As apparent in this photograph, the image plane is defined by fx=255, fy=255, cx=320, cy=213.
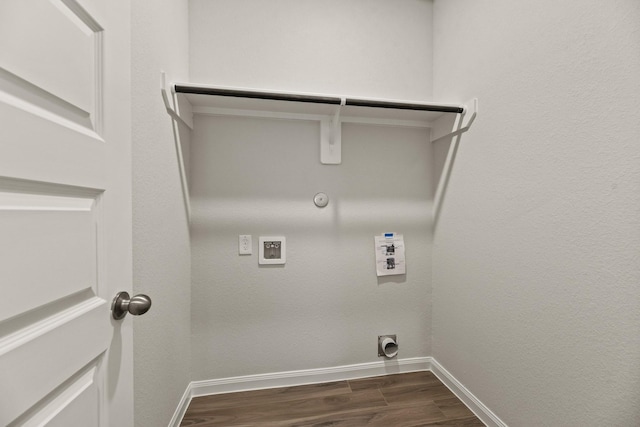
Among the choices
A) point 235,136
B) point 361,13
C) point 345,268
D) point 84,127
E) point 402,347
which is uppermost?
point 361,13

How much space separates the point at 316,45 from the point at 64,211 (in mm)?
1588

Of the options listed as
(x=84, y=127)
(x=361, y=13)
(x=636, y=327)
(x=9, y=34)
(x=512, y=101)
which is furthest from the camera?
(x=361, y=13)

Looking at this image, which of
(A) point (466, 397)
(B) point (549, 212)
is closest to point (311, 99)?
(B) point (549, 212)

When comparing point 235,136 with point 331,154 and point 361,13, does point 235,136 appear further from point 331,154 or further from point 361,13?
Answer: point 361,13

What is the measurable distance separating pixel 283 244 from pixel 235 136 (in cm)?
70

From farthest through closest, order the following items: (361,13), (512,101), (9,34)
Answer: (361,13), (512,101), (9,34)

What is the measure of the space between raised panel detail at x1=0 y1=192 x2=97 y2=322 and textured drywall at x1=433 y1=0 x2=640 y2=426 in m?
1.41

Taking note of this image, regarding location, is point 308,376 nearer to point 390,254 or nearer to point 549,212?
point 390,254

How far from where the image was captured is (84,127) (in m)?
0.49

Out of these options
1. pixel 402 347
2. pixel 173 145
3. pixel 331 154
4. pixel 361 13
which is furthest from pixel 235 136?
pixel 402 347

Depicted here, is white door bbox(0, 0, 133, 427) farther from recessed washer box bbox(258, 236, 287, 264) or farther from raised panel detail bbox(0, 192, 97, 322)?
recessed washer box bbox(258, 236, 287, 264)

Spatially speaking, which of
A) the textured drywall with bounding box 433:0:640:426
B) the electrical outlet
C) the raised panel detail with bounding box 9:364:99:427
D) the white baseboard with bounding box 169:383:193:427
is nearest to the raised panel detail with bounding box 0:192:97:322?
the raised panel detail with bounding box 9:364:99:427

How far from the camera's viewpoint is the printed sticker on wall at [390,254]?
64.7 inches

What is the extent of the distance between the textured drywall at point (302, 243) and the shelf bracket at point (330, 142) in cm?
4
